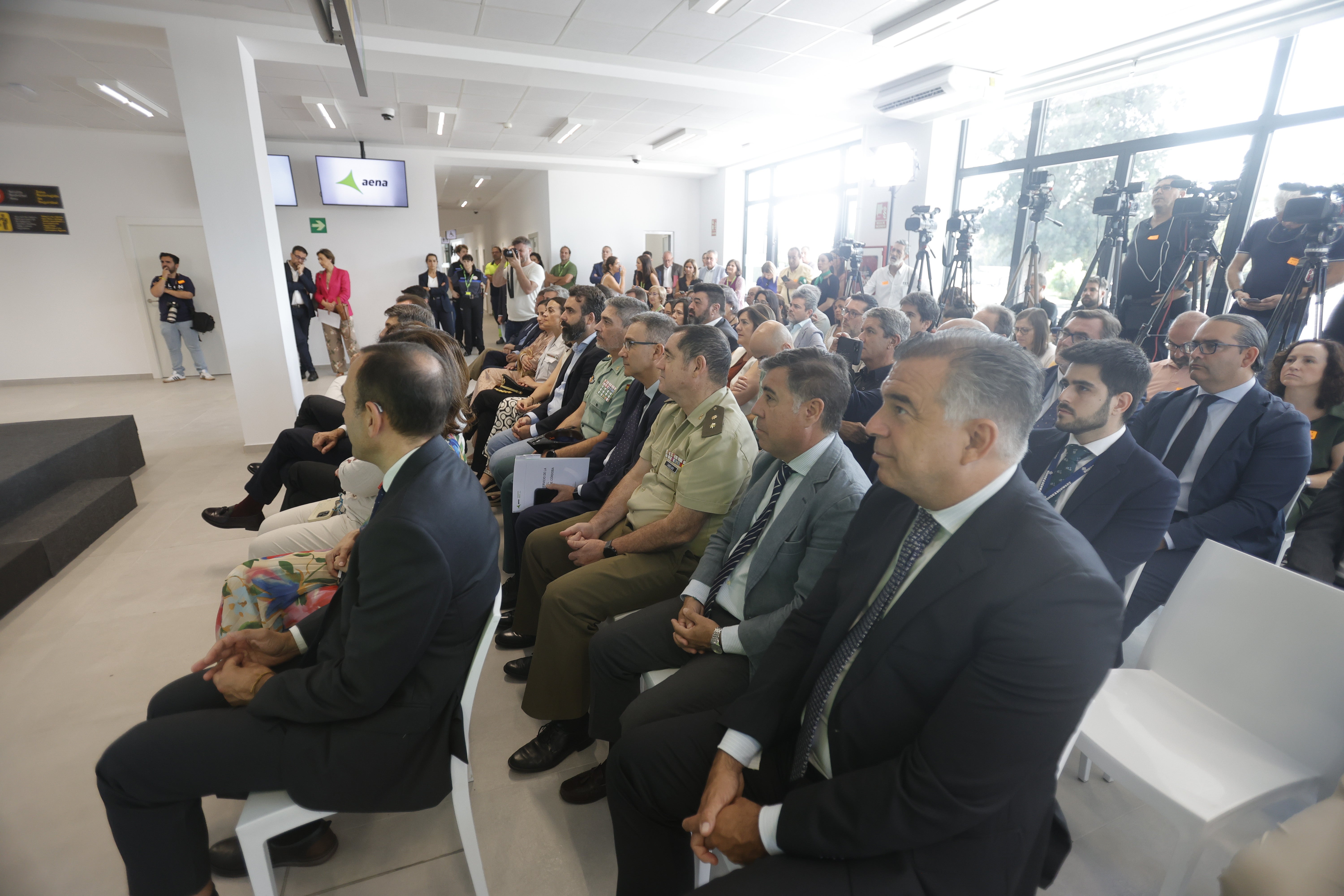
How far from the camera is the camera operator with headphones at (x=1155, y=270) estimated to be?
13.7 ft

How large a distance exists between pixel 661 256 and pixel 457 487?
39.2 ft

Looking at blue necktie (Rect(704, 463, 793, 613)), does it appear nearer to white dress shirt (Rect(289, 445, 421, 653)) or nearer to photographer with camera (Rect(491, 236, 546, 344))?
white dress shirt (Rect(289, 445, 421, 653))

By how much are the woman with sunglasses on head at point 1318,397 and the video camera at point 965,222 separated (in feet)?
10.7

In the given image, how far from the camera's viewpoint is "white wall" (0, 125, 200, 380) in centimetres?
715

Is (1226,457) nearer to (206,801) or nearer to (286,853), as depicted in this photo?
(286,853)

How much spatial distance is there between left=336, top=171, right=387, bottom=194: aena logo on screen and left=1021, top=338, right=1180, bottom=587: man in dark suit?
923 centimetres

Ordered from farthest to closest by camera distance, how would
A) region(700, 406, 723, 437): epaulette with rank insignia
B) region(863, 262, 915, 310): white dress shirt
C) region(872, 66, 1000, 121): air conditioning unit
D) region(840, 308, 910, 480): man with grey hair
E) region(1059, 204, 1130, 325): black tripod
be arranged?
region(863, 262, 915, 310): white dress shirt → region(872, 66, 1000, 121): air conditioning unit → region(1059, 204, 1130, 325): black tripod → region(840, 308, 910, 480): man with grey hair → region(700, 406, 723, 437): epaulette with rank insignia

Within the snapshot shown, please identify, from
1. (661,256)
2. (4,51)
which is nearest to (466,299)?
(661,256)

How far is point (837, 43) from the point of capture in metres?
4.92

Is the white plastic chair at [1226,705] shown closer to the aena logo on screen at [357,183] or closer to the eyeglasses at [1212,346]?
the eyeglasses at [1212,346]

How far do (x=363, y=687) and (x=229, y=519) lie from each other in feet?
8.14

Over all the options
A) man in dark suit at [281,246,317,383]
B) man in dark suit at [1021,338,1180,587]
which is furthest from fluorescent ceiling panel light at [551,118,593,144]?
man in dark suit at [1021,338,1180,587]

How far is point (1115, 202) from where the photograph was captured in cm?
432

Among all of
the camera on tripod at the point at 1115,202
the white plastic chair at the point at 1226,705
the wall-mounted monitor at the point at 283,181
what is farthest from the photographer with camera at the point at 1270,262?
the wall-mounted monitor at the point at 283,181
